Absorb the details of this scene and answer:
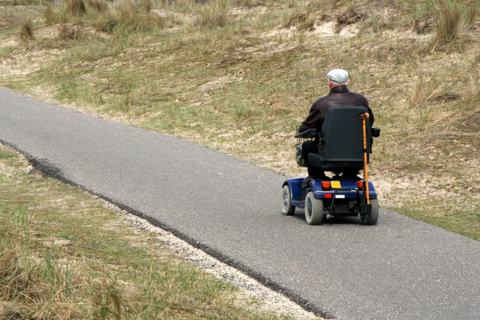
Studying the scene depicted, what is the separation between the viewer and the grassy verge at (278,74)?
33.3ft

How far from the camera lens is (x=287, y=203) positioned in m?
7.34

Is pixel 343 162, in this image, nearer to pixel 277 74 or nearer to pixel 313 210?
pixel 313 210

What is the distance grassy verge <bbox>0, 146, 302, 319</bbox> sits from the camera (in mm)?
3755

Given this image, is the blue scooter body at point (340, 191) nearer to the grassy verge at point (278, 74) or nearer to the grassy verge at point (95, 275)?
the grassy verge at point (278, 74)

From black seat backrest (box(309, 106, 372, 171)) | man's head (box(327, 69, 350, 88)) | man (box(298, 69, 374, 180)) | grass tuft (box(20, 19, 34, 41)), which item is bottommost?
grass tuft (box(20, 19, 34, 41))

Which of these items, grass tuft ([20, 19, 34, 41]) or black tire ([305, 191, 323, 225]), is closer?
black tire ([305, 191, 323, 225])

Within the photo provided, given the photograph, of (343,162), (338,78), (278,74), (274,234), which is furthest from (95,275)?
(278,74)

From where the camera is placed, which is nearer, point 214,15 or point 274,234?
point 274,234

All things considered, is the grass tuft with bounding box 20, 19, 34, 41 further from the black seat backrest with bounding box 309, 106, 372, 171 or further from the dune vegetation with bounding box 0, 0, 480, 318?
the black seat backrest with bounding box 309, 106, 372, 171

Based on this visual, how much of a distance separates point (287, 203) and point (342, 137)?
48.0 inches

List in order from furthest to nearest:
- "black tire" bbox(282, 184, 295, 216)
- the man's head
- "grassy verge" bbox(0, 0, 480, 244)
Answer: "grassy verge" bbox(0, 0, 480, 244), "black tire" bbox(282, 184, 295, 216), the man's head

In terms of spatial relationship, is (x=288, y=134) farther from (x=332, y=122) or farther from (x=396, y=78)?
(x=332, y=122)

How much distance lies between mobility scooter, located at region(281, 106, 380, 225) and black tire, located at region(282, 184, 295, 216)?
51cm

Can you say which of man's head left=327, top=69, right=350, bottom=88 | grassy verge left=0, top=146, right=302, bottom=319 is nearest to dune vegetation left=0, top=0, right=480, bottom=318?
man's head left=327, top=69, right=350, bottom=88
